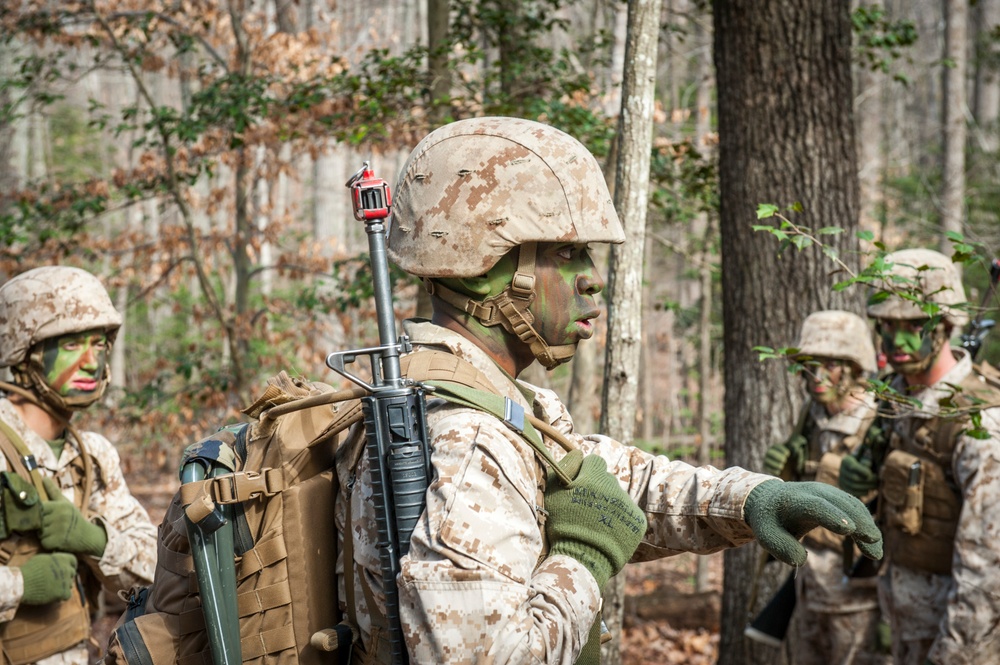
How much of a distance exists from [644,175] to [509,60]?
12.2ft

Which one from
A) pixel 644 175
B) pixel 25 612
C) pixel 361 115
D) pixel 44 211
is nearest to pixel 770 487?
pixel 644 175

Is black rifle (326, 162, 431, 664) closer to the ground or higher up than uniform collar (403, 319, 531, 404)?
closer to the ground

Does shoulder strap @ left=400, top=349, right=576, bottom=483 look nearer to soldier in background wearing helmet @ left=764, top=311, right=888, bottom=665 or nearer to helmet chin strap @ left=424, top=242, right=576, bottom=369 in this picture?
helmet chin strap @ left=424, top=242, right=576, bottom=369

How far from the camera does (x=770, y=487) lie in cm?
236

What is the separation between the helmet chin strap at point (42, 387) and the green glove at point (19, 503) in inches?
19.0

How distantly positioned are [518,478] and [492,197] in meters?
0.75

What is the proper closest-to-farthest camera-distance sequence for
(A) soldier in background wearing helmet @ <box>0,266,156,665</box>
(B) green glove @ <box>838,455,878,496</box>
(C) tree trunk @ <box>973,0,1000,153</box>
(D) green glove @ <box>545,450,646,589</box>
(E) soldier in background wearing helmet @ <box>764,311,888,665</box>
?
1. (D) green glove @ <box>545,450,646,589</box>
2. (A) soldier in background wearing helmet @ <box>0,266,156,665</box>
3. (B) green glove @ <box>838,455,878,496</box>
4. (E) soldier in background wearing helmet @ <box>764,311,888,665</box>
5. (C) tree trunk @ <box>973,0,1000,153</box>

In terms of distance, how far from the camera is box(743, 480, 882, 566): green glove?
2.22m

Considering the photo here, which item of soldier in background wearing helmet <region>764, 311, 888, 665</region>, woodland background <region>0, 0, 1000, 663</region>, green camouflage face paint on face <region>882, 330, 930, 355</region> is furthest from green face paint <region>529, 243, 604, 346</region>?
soldier in background wearing helmet <region>764, 311, 888, 665</region>

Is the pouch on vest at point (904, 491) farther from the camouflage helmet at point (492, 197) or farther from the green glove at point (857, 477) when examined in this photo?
the camouflage helmet at point (492, 197)

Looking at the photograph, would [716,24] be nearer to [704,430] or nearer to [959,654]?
[959,654]

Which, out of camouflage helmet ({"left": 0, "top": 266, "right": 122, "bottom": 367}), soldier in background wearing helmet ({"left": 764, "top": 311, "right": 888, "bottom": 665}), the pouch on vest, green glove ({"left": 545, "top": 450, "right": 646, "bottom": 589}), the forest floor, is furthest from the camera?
the forest floor

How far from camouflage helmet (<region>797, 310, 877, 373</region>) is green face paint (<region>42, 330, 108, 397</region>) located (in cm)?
382

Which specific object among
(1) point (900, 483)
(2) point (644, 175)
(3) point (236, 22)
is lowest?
(1) point (900, 483)
